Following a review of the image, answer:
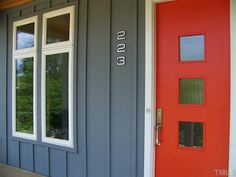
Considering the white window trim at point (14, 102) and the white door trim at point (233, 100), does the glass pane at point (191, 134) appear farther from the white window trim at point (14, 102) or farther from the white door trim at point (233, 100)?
the white window trim at point (14, 102)


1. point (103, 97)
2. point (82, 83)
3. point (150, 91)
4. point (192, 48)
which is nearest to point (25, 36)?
point (82, 83)

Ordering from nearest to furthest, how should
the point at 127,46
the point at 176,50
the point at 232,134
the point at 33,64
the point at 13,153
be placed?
the point at 232,134 < the point at 176,50 < the point at 127,46 < the point at 33,64 < the point at 13,153

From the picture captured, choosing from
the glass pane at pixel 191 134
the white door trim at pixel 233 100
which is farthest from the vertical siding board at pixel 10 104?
the white door trim at pixel 233 100

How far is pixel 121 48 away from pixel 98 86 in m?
0.55

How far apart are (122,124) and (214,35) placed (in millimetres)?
1320

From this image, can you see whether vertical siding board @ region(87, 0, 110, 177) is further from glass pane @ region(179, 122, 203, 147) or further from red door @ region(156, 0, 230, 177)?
glass pane @ region(179, 122, 203, 147)

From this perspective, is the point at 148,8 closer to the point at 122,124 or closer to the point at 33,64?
the point at 122,124

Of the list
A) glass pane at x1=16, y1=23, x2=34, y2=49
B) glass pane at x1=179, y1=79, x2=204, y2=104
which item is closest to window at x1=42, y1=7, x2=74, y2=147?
glass pane at x1=16, y1=23, x2=34, y2=49

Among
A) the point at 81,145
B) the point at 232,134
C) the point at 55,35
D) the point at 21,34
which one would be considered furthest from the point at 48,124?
the point at 232,134

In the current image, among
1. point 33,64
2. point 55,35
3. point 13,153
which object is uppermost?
point 55,35

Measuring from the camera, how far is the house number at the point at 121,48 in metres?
2.96

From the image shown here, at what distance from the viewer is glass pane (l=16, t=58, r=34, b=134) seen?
399 centimetres

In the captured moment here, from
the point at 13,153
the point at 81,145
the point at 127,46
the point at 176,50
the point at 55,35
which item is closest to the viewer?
the point at 176,50

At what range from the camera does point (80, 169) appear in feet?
10.9
